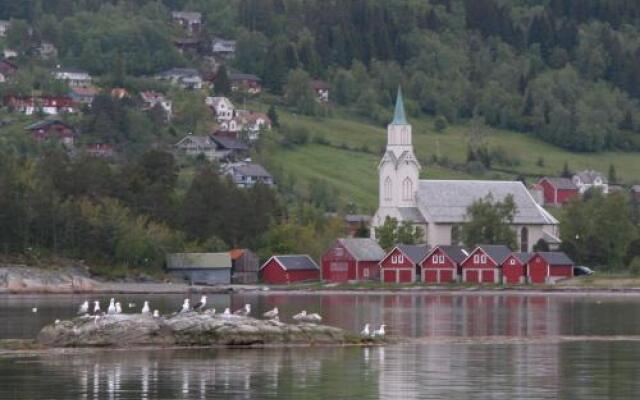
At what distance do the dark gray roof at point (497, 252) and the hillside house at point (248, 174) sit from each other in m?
43.8

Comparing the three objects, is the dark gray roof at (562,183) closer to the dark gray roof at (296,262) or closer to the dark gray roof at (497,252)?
the dark gray roof at (497,252)

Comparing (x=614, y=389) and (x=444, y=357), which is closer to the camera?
(x=614, y=389)

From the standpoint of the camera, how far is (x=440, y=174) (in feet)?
611

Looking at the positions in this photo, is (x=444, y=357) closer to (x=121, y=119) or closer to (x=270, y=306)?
(x=270, y=306)

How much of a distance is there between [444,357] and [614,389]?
401 inches

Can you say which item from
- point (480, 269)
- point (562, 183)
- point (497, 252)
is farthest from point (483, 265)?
point (562, 183)

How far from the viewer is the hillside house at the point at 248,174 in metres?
175

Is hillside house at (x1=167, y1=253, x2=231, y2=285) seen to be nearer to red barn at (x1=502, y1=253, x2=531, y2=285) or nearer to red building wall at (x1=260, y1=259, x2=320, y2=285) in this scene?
red building wall at (x1=260, y1=259, x2=320, y2=285)

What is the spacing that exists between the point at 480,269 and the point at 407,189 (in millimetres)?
17816

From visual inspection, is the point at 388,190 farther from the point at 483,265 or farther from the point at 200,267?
the point at 200,267

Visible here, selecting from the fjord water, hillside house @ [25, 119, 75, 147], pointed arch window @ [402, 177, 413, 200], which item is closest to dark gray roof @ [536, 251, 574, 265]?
pointed arch window @ [402, 177, 413, 200]

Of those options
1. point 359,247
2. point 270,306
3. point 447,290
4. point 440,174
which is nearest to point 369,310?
point 270,306

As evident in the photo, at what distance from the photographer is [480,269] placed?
132500mm

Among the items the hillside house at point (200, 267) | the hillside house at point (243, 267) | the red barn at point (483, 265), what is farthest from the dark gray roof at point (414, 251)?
the hillside house at point (200, 267)
